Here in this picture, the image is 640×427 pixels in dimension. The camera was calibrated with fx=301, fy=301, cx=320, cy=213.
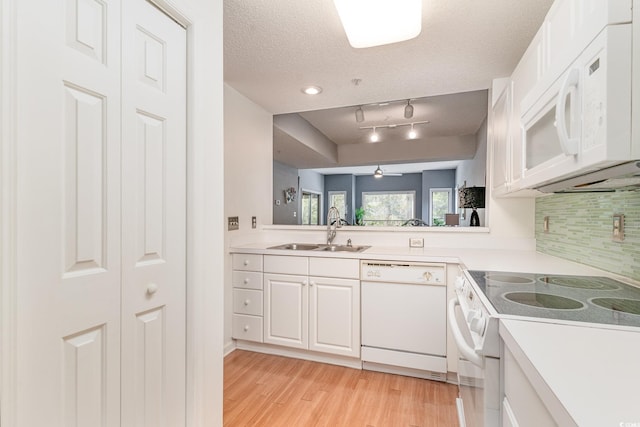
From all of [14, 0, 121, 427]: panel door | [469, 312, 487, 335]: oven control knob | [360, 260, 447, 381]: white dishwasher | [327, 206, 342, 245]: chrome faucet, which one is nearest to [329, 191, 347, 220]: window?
[327, 206, 342, 245]: chrome faucet

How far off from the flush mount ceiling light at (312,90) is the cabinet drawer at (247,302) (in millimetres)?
1731

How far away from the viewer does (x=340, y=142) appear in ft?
17.0

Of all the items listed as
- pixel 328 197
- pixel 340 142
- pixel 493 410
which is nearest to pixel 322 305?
pixel 493 410

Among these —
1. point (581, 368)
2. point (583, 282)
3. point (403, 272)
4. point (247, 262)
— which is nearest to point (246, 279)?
point (247, 262)

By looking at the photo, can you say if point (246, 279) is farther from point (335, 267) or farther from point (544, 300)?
point (544, 300)

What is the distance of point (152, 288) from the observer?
1.09m

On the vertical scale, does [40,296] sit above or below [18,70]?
below

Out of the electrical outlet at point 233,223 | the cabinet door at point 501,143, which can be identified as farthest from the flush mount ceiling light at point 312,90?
the cabinet door at point 501,143

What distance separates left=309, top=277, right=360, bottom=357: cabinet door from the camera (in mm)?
2180

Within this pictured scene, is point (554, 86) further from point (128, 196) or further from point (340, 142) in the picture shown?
point (340, 142)

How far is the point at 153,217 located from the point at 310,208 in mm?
6000

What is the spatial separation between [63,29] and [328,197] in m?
7.49

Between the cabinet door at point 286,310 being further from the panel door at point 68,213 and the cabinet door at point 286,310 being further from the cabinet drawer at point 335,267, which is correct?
the panel door at point 68,213

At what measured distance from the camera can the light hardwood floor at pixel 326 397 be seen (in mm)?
1657
